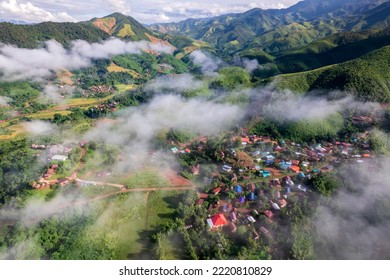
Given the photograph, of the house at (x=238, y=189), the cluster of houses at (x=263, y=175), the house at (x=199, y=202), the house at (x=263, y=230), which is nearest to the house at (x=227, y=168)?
the cluster of houses at (x=263, y=175)

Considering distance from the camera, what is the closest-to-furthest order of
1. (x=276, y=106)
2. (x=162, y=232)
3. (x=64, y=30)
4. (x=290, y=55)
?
(x=162, y=232), (x=276, y=106), (x=290, y=55), (x=64, y=30)

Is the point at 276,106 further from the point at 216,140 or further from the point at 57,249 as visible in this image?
the point at 57,249

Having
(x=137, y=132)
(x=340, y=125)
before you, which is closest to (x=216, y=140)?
(x=137, y=132)

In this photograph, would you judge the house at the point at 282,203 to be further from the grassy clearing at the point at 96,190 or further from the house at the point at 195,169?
the grassy clearing at the point at 96,190

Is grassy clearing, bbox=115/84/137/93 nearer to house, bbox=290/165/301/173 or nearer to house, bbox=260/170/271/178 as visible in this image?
house, bbox=260/170/271/178

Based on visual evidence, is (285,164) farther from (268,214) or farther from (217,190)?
(268,214)

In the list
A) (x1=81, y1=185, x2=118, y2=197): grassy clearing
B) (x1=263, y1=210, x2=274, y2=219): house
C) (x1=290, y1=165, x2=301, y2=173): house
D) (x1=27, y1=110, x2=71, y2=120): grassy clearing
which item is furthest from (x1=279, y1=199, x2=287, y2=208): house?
(x1=27, y1=110, x2=71, y2=120): grassy clearing
